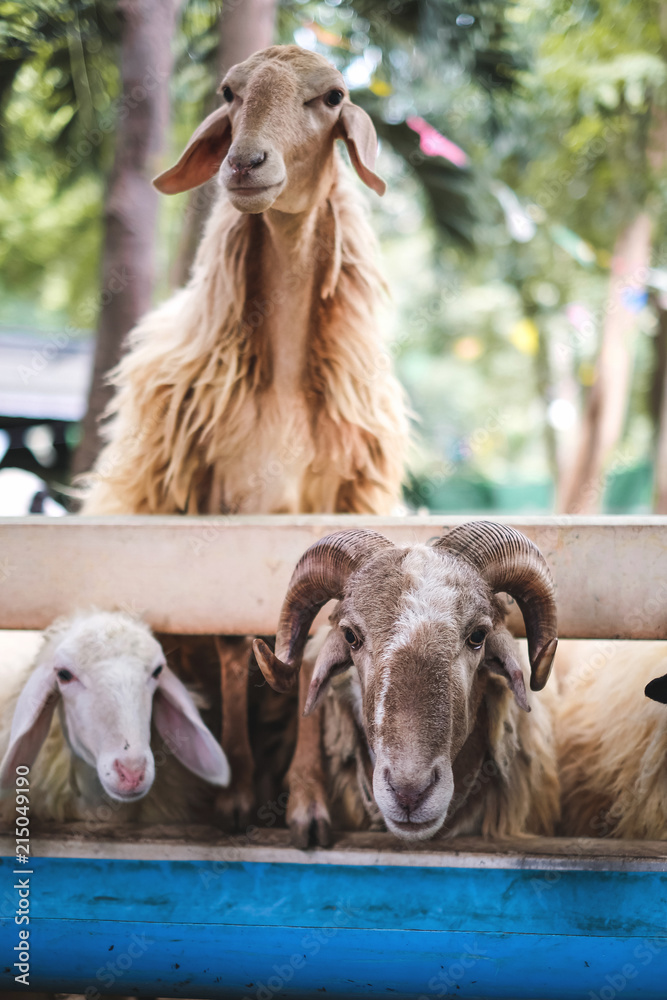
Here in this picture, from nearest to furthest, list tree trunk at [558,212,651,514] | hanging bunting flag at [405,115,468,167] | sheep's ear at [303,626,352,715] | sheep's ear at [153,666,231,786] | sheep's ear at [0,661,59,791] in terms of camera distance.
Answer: sheep's ear at [303,626,352,715]
sheep's ear at [0,661,59,791]
sheep's ear at [153,666,231,786]
hanging bunting flag at [405,115,468,167]
tree trunk at [558,212,651,514]

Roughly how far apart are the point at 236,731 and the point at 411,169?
5.39 metres

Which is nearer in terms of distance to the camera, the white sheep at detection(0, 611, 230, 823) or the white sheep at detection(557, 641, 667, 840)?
the white sheep at detection(0, 611, 230, 823)

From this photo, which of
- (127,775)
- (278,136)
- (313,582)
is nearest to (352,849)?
(127,775)

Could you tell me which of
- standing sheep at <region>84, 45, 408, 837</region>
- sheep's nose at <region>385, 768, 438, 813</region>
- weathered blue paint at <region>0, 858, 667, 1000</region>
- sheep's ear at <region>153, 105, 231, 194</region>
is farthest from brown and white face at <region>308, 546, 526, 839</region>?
sheep's ear at <region>153, 105, 231, 194</region>

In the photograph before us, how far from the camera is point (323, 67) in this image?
2146mm

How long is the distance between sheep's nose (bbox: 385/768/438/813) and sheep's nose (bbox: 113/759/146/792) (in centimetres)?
67

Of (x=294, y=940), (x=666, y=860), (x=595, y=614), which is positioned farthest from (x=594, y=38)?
(x=294, y=940)

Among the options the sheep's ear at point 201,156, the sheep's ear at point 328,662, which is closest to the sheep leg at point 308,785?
the sheep's ear at point 328,662

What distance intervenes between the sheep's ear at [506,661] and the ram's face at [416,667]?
41 millimetres

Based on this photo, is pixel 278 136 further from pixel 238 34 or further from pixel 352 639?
pixel 238 34

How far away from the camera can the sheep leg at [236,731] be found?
7.02ft

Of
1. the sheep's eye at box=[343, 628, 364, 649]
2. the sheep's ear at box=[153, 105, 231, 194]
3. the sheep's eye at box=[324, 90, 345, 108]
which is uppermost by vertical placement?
the sheep's eye at box=[324, 90, 345, 108]

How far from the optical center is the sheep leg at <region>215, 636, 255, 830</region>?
2141 millimetres

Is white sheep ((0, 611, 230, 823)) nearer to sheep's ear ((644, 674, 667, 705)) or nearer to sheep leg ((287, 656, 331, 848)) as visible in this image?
sheep leg ((287, 656, 331, 848))
